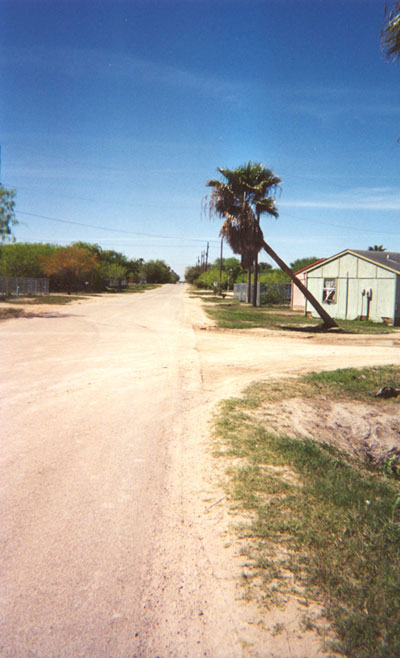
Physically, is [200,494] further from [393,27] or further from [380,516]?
[393,27]

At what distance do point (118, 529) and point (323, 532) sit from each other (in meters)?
1.53

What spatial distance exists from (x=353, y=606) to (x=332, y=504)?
4.10 feet

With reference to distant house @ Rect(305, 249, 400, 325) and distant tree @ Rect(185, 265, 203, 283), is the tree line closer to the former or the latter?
distant house @ Rect(305, 249, 400, 325)

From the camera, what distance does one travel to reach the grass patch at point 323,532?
8.34ft

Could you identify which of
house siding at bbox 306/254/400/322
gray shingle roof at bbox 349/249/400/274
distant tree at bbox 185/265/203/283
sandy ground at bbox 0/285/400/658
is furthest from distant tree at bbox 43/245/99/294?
distant tree at bbox 185/265/203/283

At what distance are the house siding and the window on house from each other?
180 millimetres

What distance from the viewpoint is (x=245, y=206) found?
68.3 feet

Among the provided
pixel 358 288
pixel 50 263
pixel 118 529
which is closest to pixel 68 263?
pixel 50 263

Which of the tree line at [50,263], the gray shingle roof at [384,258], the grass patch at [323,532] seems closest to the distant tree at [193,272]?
the tree line at [50,263]

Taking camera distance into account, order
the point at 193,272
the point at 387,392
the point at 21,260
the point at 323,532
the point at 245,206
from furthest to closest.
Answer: the point at 193,272 → the point at 21,260 → the point at 245,206 → the point at 387,392 → the point at 323,532

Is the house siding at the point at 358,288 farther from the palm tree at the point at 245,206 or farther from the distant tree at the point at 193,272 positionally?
the distant tree at the point at 193,272

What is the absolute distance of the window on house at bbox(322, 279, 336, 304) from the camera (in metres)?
27.1

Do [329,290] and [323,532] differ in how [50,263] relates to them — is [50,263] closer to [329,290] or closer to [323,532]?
[329,290]

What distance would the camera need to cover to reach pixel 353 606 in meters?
2.59
